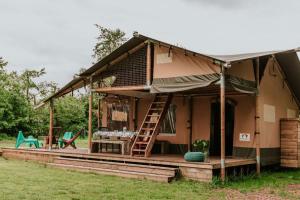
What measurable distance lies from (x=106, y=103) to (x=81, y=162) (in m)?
3.38

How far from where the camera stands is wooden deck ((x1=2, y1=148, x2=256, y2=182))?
8.63m

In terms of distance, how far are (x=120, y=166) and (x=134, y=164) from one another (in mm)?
377

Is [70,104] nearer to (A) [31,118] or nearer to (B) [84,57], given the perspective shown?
(A) [31,118]

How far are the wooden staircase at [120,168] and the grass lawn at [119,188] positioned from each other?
0.77ft

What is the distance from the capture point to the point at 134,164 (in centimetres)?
966

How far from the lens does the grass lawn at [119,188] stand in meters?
6.91

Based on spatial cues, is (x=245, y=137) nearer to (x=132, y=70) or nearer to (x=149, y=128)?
(x=149, y=128)

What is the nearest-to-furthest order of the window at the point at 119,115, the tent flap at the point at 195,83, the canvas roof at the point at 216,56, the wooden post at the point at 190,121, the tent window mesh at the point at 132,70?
the tent flap at the point at 195,83 < the canvas roof at the point at 216,56 < the tent window mesh at the point at 132,70 < the wooden post at the point at 190,121 < the window at the point at 119,115

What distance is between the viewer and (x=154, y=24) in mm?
41094

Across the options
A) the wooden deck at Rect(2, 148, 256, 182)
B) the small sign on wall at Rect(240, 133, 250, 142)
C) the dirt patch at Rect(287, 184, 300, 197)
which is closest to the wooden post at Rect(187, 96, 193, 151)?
the wooden deck at Rect(2, 148, 256, 182)

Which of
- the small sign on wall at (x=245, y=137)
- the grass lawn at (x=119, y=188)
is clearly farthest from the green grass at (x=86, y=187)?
the small sign on wall at (x=245, y=137)

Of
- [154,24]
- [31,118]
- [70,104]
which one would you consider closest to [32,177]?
[31,118]

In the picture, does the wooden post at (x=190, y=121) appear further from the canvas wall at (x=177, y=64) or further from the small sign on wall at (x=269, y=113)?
the small sign on wall at (x=269, y=113)

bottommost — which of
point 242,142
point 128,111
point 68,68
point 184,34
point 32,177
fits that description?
point 32,177
